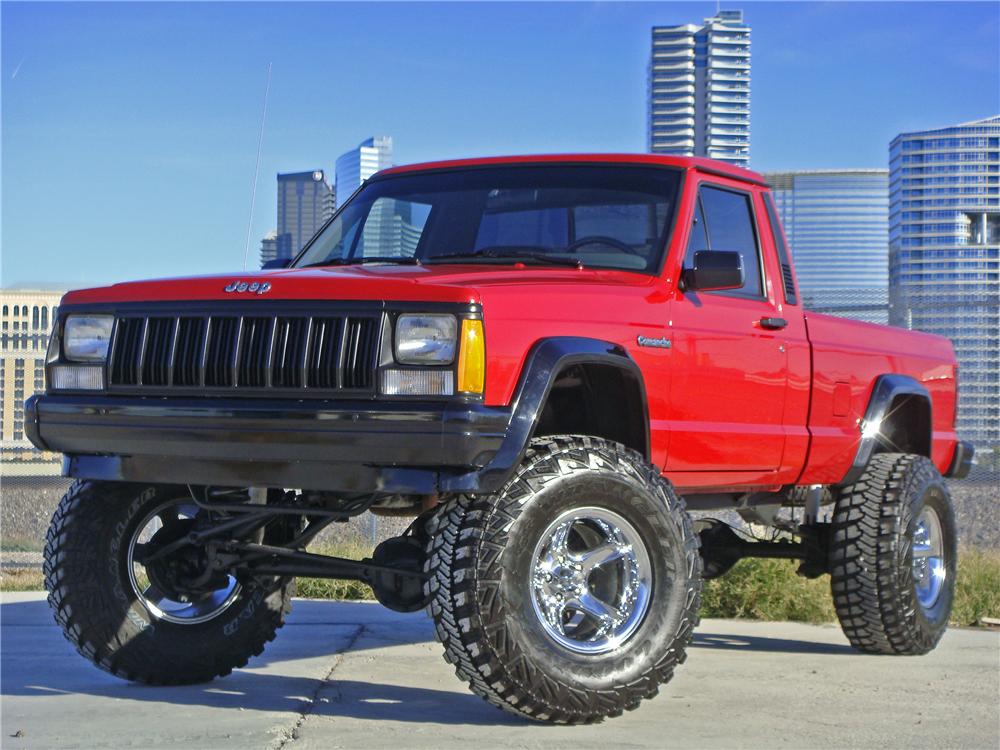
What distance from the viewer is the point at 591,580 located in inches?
193

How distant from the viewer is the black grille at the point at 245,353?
4.56 meters

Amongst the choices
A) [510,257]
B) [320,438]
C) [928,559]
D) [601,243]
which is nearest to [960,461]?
[928,559]

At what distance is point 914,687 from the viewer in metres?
5.84

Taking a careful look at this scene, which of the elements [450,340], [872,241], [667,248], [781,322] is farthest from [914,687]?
[872,241]

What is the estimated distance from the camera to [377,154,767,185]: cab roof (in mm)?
6043

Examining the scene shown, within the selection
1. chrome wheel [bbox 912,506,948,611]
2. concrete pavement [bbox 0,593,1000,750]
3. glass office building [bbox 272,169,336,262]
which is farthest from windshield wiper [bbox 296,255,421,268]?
chrome wheel [bbox 912,506,948,611]

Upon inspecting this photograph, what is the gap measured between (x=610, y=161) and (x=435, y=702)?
2.40 m

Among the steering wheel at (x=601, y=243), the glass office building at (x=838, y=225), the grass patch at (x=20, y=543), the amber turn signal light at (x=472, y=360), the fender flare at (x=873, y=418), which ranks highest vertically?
the glass office building at (x=838, y=225)

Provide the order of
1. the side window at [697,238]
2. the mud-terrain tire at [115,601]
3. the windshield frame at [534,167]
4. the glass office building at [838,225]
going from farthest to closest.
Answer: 1. the glass office building at [838,225]
2. the side window at [697,238]
3. the windshield frame at [534,167]
4. the mud-terrain tire at [115,601]

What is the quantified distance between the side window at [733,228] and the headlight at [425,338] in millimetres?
1766

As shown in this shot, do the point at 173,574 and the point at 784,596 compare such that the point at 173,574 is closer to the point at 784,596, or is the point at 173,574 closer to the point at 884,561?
the point at 884,561

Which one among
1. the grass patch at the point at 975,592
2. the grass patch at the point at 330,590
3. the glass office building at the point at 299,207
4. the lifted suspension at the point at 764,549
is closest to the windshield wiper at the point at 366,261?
the glass office building at the point at 299,207

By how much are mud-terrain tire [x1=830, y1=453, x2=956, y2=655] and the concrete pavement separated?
0.44ft

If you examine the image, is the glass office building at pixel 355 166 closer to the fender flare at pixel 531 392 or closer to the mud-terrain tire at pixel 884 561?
the fender flare at pixel 531 392
